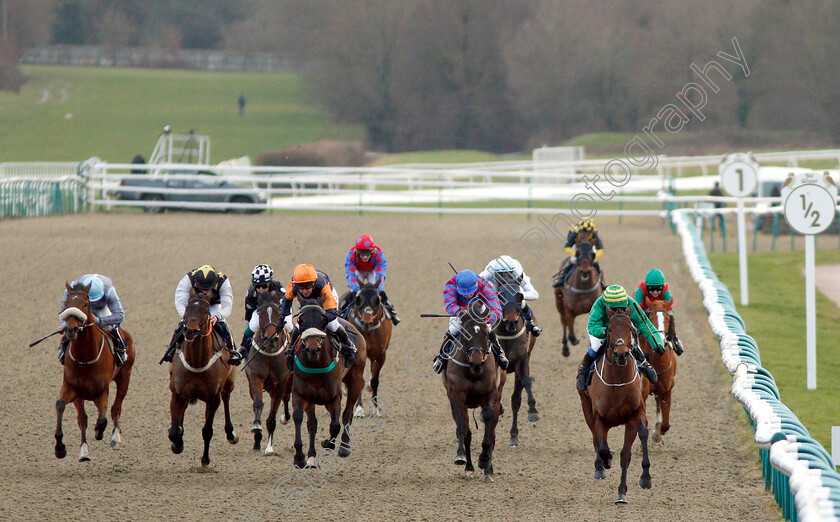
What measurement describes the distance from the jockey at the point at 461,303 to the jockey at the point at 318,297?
0.72 metres

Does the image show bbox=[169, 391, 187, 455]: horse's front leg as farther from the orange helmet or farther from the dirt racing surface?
the orange helmet

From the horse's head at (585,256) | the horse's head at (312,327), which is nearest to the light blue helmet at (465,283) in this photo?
the horse's head at (312,327)

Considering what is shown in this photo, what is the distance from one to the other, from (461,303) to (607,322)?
1.14 metres

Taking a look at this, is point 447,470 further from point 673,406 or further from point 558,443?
point 673,406

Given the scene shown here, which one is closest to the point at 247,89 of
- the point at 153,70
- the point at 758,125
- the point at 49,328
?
the point at 153,70

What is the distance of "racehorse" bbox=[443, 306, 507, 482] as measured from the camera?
7.72 meters

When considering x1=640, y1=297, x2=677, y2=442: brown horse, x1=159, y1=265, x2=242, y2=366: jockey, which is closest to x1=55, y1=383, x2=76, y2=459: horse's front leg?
x1=159, y1=265, x2=242, y2=366: jockey

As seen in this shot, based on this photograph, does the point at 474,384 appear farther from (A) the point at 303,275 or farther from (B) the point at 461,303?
(A) the point at 303,275

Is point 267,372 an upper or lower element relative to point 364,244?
A: lower

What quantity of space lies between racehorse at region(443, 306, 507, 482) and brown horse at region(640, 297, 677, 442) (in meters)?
1.43

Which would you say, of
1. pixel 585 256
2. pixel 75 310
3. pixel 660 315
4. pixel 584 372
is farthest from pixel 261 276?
pixel 585 256

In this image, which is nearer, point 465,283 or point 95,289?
point 465,283

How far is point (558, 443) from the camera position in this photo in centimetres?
911

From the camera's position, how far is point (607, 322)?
7.72 metres
